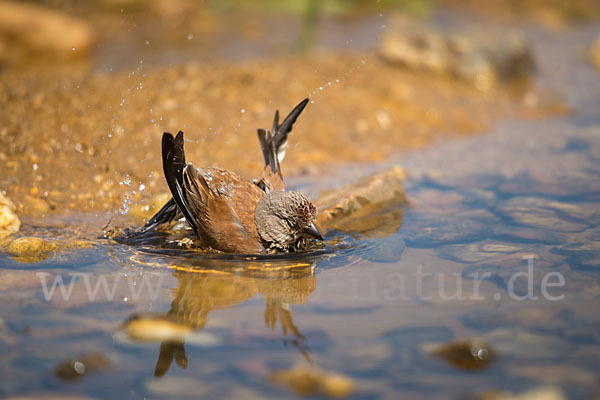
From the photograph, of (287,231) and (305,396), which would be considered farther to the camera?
(287,231)

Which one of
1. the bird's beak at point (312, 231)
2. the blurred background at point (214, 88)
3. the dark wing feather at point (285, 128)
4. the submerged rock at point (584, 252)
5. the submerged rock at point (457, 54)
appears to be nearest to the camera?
the submerged rock at point (584, 252)

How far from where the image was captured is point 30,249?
3.93 m

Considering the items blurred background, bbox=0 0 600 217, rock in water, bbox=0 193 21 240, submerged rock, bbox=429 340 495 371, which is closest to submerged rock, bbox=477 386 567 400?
submerged rock, bbox=429 340 495 371

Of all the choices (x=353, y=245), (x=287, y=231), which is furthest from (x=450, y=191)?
(x=287, y=231)

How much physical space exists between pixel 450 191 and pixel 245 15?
910cm

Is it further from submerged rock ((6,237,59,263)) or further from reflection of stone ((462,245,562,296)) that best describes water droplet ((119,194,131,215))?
reflection of stone ((462,245,562,296))

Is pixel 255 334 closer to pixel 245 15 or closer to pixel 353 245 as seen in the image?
pixel 353 245

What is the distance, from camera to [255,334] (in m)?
2.94

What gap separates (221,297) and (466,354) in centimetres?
131

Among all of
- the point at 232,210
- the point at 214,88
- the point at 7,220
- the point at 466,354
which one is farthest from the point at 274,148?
the point at 214,88

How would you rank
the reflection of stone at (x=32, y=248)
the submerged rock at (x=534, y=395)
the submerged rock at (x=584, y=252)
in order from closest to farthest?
the submerged rock at (x=534, y=395) → the submerged rock at (x=584, y=252) → the reflection of stone at (x=32, y=248)

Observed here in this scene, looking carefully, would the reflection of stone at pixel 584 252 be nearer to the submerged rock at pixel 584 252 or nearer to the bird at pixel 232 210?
the submerged rock at pixel 584 252

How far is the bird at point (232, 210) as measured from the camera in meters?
3.94

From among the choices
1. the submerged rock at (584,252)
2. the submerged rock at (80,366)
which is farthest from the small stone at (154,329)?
the submerged rock at (584,252)
